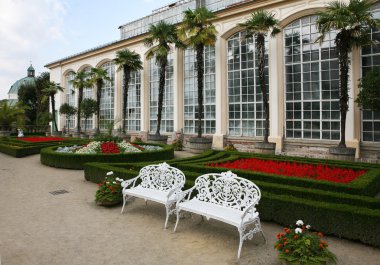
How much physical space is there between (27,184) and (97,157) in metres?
3.10

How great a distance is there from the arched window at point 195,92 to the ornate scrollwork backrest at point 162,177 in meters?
13.4

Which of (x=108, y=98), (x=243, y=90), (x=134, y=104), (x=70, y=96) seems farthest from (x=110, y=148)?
(x=70, y=96)

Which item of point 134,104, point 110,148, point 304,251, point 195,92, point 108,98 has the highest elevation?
point 108,98

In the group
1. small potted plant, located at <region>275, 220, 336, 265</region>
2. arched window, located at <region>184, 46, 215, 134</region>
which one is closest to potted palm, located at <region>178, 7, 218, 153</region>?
arched window, located at <region>184, 46, 215, 134</region>

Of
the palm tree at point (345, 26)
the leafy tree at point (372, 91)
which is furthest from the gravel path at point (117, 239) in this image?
the palm tree at point (345, 26)

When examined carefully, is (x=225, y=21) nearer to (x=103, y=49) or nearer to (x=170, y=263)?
(x=103, y=49)

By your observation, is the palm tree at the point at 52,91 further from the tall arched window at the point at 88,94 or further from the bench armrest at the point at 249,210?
the bench armrest at the point at 249,210

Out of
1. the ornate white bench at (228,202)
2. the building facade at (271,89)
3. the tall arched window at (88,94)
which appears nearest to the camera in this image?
the ornate white bench at (228,202)

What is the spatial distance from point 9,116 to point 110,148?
764 inches

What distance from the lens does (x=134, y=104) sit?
25.1m

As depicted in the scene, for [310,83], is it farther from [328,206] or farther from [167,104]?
[328,206]

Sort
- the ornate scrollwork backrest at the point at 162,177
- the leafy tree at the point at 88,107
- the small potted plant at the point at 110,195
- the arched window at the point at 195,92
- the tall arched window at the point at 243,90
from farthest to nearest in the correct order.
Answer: the leafy tree at the point at 88,107 → the arched window at the point at 195,92 → the tall arched window at the point at 243,90 → the small potted plant at the point at 110,195 → the ornate scrollwork backrest at the point at 162,177

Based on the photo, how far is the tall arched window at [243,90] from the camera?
57.5 ft

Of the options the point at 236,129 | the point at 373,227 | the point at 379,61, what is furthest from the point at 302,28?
the point at 373,227
